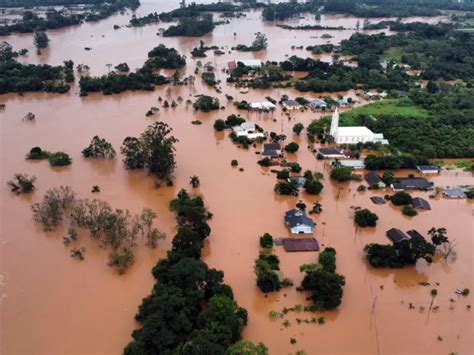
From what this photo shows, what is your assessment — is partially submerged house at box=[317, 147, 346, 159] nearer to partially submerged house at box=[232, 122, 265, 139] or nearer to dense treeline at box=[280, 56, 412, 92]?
partially submerged house at box=[232, 122, 265, 139]

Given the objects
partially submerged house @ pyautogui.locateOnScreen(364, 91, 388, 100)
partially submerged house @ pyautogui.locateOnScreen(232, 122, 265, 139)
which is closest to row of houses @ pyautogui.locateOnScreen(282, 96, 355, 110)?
partially submerged house @ pyautogui.locateOnScreen(364, 91, 388, 100)

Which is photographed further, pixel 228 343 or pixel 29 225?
pixel 29 225

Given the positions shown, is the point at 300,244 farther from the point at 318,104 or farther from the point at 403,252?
the point at 318,104

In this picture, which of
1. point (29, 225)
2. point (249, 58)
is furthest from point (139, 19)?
point (29, 225)

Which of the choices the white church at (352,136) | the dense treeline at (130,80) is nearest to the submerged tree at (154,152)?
the white church at (352,136)

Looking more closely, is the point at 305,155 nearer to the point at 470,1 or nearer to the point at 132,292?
the point at 132,292

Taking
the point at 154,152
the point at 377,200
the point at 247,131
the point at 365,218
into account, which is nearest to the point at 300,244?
the point at 365,218
